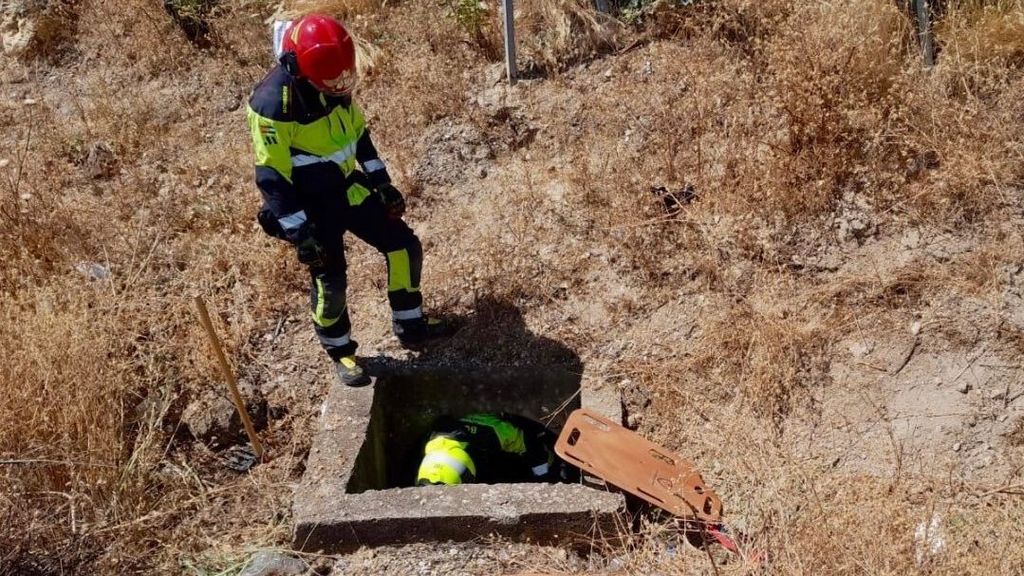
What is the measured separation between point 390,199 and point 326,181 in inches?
11.9

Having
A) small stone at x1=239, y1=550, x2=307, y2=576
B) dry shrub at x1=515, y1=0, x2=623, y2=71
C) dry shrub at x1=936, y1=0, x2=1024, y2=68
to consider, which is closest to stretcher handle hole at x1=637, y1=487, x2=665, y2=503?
small stone at x1=239, y1=550, x2=307, y2=576

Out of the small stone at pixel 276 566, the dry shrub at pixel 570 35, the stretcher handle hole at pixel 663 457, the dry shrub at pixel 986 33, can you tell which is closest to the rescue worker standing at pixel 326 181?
the small stone at pixel 276 566

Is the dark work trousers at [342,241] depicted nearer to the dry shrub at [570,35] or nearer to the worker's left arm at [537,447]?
the worker's left arm at [537,447]

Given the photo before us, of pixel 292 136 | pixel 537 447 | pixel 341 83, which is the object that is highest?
pixel 341 83

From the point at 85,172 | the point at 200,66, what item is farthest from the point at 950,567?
the point at 200,66

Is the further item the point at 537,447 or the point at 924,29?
the point at 924,29

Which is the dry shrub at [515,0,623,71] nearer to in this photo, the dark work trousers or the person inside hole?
the dark work trousers

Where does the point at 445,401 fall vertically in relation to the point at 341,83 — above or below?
below

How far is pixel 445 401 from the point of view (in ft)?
13.3

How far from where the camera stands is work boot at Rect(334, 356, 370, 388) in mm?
3662

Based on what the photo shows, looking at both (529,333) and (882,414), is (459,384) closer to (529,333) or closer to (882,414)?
(529,333)

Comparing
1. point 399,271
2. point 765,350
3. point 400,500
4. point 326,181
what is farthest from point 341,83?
point 765,350

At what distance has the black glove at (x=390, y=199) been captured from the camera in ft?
11.6

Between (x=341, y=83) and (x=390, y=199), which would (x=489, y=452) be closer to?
(x=390, y=199)
